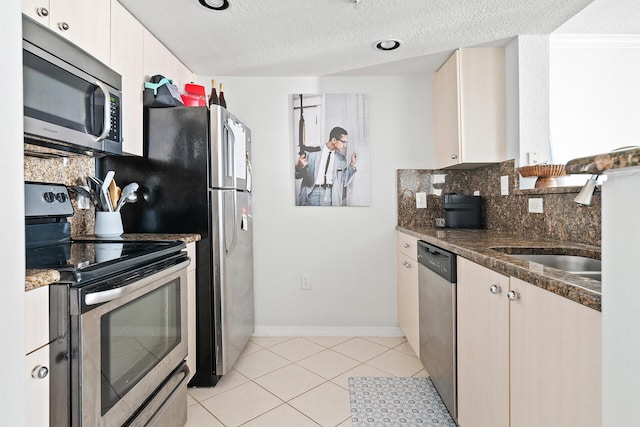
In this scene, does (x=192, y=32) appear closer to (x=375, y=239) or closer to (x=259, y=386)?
(x=375, y=239)

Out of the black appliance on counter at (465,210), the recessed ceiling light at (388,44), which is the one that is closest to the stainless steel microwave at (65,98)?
the recessed ceiling light at (388,44)

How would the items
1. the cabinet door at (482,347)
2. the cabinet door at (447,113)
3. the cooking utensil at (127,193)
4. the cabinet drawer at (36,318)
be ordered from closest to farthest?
the cabinet drawer at (36,318), the cabinet door at (482,347), the cooking utensil at (127,193), the cabinet door at (447,113)

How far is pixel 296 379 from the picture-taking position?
2113mm

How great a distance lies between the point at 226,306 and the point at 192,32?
1690mm

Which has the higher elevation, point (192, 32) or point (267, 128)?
point (192, 32)

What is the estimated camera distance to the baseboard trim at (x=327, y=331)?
2.80 metres

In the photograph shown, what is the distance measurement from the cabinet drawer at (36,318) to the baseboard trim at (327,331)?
2.05m

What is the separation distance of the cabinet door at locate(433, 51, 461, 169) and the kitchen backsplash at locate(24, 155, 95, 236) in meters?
2.34

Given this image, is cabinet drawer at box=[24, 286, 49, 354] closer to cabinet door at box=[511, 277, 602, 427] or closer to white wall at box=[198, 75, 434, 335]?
cabinet door at box=[511, 277, 602, 427]

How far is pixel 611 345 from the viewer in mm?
584

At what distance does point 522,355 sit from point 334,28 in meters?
1.92

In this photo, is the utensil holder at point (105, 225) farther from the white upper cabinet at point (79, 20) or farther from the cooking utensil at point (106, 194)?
the white upper cabinet at point (79, 20)

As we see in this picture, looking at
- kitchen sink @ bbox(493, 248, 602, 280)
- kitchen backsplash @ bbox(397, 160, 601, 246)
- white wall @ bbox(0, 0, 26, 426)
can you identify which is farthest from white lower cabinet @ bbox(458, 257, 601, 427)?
white wall @ bbox(0, 0, 26, 426)

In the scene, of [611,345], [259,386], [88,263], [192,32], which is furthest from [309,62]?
[611,345]
